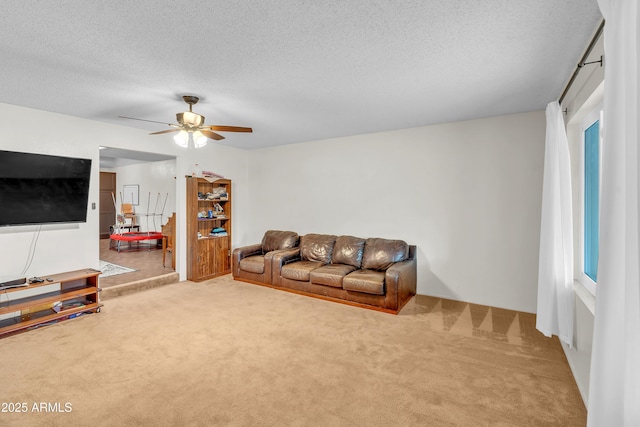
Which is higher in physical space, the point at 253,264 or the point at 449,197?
the point at 449,197

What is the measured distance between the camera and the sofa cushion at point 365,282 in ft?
12.8

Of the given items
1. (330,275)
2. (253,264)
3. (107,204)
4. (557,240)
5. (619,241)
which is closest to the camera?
(619,241)

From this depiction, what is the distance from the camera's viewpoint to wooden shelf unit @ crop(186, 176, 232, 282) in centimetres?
528

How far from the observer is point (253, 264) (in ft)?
16.7

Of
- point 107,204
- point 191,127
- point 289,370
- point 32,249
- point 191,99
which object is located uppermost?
point 191,99

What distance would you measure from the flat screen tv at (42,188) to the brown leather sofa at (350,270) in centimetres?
238

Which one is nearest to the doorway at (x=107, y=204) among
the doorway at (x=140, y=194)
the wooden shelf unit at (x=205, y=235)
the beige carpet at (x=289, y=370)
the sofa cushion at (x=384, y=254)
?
the doorway at (x=140, y=194)

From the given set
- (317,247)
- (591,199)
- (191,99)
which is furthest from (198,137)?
(591,199)

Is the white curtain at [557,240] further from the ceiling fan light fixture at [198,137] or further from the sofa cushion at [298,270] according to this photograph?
the ceiling fan light fixture at [198,137]

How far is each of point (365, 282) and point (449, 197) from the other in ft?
5.56

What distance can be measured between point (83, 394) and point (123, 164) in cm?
861

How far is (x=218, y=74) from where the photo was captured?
2.67 m

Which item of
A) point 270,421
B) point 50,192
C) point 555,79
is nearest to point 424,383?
point 270,421

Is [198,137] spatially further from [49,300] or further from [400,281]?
[400,281]
